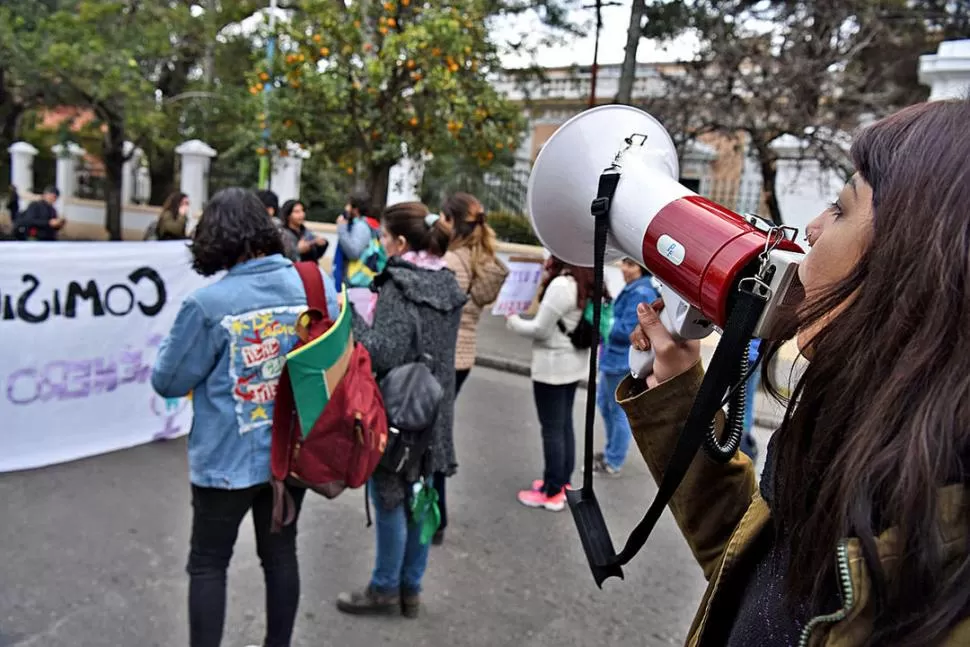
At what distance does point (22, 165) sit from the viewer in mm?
20266

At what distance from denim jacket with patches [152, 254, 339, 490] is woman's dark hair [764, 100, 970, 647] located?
170 centimetres

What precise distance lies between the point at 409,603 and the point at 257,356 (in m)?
1.29

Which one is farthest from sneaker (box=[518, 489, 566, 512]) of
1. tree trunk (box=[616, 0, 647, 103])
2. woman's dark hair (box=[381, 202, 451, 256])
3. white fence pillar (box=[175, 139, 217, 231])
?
white fence pillar (box=[175, 139, 217, 231])

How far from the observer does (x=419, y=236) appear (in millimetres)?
2990

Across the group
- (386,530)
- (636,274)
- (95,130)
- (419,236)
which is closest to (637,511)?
(636,274)

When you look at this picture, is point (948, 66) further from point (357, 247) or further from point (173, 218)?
point (173, 218)

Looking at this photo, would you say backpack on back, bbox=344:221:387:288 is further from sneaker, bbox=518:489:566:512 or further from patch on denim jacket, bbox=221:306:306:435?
patch on denim jacket, bbox=221:306:306:435

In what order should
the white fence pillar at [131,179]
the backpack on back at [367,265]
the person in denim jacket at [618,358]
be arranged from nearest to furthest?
the person in denim jacket at [618,358]
the backpack on back at [367,265]
the white fence pillar at [131,179]

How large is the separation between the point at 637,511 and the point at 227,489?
8.65 ft

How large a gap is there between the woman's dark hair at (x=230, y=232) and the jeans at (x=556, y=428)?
206 centimetres

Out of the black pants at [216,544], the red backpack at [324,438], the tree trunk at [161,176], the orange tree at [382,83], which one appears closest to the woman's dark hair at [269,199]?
the orange tree at [382,83]

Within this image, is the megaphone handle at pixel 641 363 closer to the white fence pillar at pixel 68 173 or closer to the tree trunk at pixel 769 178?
the tree trunk at pixel 769 178

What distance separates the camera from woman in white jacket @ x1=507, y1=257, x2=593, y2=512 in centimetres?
391

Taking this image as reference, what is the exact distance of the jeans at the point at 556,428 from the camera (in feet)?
13.2
